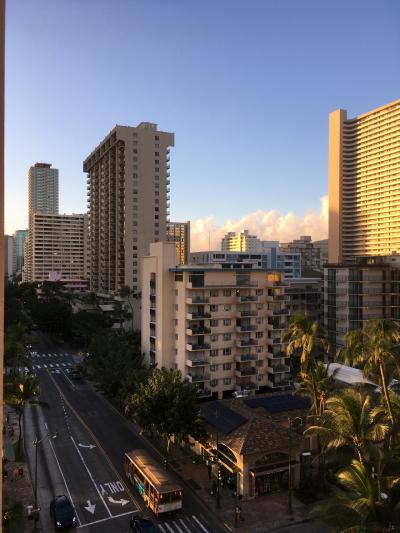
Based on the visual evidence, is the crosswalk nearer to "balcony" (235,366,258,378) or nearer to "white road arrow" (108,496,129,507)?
"white road arrow" (108,496,129,507)

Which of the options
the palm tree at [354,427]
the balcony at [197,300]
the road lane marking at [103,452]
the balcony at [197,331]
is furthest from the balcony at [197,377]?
the palm tree at [354,427]

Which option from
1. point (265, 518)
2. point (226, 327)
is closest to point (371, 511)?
point (265, 518)

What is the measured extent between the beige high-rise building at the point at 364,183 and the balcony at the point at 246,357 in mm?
90166

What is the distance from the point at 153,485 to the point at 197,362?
93.3 feet

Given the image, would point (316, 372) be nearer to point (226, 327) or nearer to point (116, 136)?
point (226, 327)

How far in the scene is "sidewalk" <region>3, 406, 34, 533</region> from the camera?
112ft

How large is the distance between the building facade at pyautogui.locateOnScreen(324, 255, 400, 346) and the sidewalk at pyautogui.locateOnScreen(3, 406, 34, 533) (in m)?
62.1

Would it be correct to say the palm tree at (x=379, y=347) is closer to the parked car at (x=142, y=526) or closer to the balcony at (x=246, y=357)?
the parked car at (x=142, y=526)

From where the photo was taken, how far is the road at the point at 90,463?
35.2 m

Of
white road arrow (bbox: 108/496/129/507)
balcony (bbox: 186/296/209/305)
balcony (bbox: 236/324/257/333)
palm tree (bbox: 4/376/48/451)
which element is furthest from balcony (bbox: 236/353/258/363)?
white road arrow (bbox: 108/496/129/507)

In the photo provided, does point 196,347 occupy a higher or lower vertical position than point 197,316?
lower

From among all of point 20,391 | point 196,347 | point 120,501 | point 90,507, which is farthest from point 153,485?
point 196,347

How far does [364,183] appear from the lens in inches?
5925

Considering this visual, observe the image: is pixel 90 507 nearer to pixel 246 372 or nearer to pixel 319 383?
pixel 319 383
